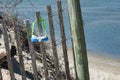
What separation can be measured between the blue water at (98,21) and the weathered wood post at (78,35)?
6.70 meters

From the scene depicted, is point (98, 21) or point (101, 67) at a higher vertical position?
point (98, 21)

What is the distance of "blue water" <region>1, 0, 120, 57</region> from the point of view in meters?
15.2

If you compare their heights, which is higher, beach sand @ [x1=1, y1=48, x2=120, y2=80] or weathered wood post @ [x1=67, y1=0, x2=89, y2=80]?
weathered wood post @ [x1=67, y1=0, x2=89, y2=80]

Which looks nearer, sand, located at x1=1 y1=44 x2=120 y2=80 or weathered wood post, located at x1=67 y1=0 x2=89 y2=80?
weathered wood post, located at x1=67 y1=0 x2=89 y2=80

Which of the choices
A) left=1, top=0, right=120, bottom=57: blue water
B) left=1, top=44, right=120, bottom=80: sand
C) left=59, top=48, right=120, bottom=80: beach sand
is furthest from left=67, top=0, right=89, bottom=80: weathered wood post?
left=1, top=0, right=120, bottom=57: blue water

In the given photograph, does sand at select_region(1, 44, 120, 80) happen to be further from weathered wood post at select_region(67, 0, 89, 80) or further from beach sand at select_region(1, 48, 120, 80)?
weathered wood post at select_region(67, 0, 89, 80)

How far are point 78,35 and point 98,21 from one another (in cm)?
1463

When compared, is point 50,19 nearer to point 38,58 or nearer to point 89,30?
point 38,58

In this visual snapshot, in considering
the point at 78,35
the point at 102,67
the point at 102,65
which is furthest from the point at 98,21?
the point at 78,35

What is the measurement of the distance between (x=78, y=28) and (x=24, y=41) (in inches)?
152

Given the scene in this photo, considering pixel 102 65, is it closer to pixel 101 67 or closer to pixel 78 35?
pixel 101 67

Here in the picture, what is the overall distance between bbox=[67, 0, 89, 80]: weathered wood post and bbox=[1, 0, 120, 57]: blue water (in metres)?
Result: 6.70

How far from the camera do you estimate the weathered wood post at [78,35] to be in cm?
484

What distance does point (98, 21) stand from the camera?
19438mm
